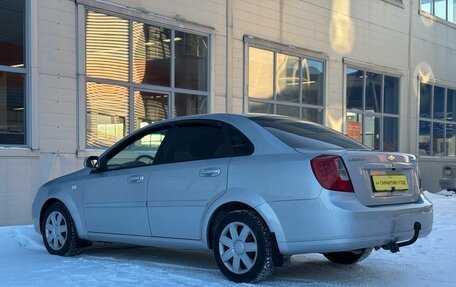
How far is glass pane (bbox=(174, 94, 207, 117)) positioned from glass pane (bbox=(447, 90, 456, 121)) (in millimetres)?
12037

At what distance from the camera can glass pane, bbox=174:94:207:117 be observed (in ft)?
36.4

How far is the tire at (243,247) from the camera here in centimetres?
490

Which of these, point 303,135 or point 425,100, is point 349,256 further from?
point 425,100

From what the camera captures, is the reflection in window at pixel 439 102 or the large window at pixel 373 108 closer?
the large window at pixel 373 108

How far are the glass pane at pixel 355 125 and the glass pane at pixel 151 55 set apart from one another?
661 cm

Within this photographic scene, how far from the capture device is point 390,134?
17344 mm

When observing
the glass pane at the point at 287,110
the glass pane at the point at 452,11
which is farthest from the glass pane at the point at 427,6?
the glass pane at the point at 287,110

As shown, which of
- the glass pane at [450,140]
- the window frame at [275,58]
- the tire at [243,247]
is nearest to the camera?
the tire at [243,247]

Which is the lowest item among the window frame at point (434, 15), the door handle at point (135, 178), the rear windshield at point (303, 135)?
the door handle at point (135, 178)

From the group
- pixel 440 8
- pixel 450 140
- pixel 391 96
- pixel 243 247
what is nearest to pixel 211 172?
pixel 243 247

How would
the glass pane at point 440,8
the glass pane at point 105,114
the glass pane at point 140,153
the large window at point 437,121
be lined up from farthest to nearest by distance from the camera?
the glass pane at point 440,8 < the large window at point 437,121 < the glass pane at point 105,114 < the glass pane at point 140,153

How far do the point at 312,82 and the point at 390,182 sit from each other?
9508 millimetres

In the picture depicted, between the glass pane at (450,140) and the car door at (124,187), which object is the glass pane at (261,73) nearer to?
the car door at (124,187)

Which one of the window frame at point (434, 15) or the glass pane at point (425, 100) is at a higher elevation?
the window frame at point (434, 15)
